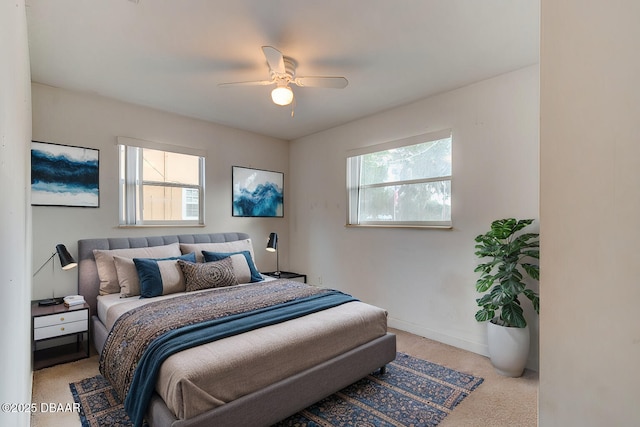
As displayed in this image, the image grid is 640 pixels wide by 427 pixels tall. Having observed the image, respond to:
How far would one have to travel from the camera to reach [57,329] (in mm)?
2715

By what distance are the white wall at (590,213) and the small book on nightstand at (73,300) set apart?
3.57 meters

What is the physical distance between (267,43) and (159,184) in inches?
93.3

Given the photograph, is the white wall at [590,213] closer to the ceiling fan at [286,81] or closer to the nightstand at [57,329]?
the ceiling fan at [286,81]

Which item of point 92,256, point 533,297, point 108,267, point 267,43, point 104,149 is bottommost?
point 533,297

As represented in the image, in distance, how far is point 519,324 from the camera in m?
2.54

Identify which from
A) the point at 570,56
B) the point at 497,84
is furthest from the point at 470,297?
the point at 570,56

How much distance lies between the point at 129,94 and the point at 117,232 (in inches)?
60.1

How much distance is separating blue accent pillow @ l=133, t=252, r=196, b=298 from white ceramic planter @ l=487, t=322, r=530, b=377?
2.96m

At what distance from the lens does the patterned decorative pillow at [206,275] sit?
311cm

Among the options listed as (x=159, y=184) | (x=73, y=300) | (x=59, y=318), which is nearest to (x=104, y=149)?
(x=159, y=184)

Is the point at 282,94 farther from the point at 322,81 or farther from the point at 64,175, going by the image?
the point at 64,175

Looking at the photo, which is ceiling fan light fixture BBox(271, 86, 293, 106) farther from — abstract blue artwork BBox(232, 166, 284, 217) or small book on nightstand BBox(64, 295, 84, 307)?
small book on nightstand BBox(64, 295, 84, 307)

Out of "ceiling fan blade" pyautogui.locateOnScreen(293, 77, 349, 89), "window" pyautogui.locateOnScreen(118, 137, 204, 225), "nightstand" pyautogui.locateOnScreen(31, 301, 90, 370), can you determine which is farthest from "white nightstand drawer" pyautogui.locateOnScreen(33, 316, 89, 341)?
"ceiling fan blade" pyautogui.locateOnScreen(293, 77, 349, 89)

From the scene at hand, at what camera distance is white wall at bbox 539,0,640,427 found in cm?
71
